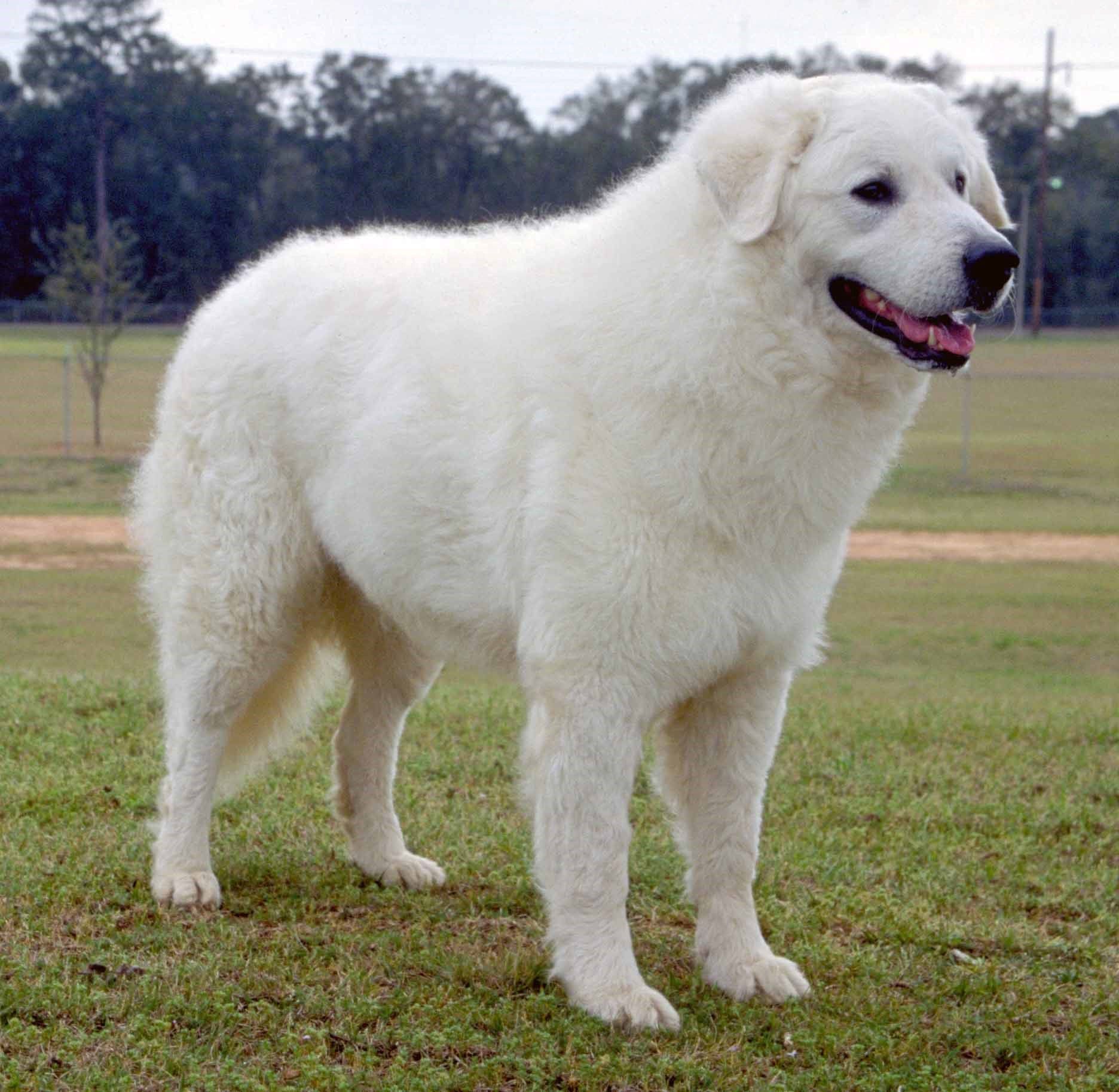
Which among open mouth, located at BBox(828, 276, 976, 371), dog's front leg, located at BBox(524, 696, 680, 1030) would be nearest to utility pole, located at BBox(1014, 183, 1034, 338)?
open mouth, located at BBox(828, 276, 976, 371)

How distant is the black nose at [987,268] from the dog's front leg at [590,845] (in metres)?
1.37

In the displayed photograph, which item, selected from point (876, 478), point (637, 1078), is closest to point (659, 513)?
point (876, 478)

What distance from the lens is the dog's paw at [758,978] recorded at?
14.0 feet

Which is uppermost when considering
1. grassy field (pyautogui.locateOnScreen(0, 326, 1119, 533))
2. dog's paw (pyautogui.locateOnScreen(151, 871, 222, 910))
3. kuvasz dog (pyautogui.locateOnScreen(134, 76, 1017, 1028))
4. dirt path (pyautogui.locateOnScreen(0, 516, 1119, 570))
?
kuvasz dog (pyautogui.locateOnScreen(134, 76, 1017, 1028))

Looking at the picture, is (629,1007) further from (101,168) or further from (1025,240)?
(1025,240)

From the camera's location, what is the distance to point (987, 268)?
3604 mm

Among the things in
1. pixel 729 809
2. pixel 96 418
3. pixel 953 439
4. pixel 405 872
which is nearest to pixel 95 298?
pixel 96 418

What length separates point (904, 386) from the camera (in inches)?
154

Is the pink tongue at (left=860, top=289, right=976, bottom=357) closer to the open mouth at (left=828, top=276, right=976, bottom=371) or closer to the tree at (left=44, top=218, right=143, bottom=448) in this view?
the open mouth at (left=828, top=276, right=976, bottom=371)

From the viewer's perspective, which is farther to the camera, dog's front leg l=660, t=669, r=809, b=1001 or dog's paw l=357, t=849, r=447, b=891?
dog's paw l=357, t=849, r=447, b=891

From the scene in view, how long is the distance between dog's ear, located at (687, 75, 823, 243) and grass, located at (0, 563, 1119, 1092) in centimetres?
211

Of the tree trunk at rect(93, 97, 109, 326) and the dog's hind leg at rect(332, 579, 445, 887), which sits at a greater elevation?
the tree trunk at rect(93, 97, 109, 326)

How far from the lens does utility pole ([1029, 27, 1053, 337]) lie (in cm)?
4828

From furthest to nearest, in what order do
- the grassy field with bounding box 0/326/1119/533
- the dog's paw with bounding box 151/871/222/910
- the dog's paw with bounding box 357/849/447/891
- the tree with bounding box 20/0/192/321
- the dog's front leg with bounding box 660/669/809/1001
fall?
the tree with bounding box 20/0/192/321
the grassy field with bounding box 0/326/1119/533
the dog's paw with bounding box 357/849/447/891
the dog's paw with bounding box 151/871/222/910
the dog's front leg with bounding box 660/669/809/1001
